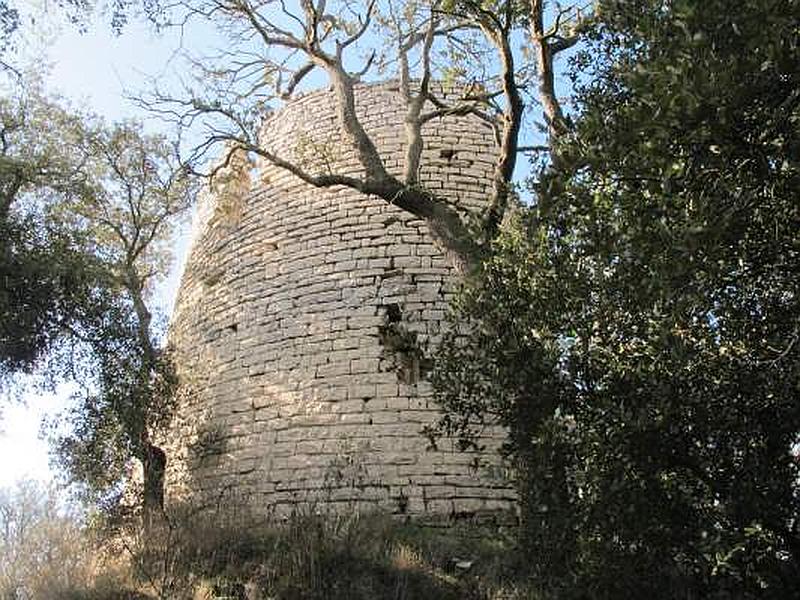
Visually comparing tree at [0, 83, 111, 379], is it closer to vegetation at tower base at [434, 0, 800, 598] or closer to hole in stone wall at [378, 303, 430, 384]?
hole in stone wall at [378, 303, 430, 384]

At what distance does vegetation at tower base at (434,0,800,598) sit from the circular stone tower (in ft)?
8.73

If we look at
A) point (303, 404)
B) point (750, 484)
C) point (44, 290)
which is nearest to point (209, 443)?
point (303, 404)

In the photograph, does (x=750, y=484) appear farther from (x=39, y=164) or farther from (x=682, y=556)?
(x=39, y=164)

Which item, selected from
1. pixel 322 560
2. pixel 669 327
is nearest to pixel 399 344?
pixel 322 560

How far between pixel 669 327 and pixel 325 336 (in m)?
5.19

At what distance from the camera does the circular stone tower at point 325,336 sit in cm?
823

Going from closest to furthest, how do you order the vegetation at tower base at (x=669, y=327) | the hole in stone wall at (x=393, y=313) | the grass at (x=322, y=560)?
the vegetation at tower base at (x=669, y=327)
the grass at (x=322, y=560)
the hole in stone wall at (x=393, y=313)

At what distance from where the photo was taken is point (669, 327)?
4547 millimetres

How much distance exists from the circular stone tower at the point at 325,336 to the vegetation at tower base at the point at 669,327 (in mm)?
2661

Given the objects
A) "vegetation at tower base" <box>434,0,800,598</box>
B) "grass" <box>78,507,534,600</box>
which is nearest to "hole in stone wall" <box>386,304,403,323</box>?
"grass" <box>78,507,534,600</box>

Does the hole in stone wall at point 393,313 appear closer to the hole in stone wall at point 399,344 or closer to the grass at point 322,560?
the hole in stone wall at point 399,344

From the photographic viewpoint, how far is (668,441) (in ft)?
15.6

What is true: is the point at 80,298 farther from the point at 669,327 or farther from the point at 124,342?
the point at 669,327

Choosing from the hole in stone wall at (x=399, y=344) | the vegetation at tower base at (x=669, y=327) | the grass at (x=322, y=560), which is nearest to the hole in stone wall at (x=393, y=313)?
the hole in stone wall at (x=399, y=344)
